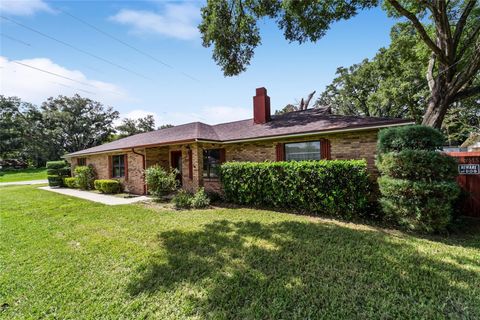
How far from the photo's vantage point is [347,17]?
25.5 feet

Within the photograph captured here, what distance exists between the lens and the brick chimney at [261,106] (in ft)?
38.3

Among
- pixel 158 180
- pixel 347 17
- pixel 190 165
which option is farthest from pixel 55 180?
pixel 347 17

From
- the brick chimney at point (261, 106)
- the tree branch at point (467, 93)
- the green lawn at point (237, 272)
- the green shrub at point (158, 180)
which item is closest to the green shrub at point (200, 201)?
the green shrub at point (158, 180)

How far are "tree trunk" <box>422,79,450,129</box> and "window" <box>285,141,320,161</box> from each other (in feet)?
11.4

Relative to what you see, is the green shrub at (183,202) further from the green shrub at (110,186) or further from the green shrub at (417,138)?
the green shrub at (417,138)

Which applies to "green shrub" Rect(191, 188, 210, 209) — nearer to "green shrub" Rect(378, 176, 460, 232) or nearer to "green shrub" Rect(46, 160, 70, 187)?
"green shrub" Rect(378, 176, 460, 232)

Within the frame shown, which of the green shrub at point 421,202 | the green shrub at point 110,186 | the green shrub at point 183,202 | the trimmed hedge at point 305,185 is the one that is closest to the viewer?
the green shrub at point 421,202

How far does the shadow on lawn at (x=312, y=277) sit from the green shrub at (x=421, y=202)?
800 mm

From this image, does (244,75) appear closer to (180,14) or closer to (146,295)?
(180,14)

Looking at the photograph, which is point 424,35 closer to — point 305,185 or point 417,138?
point 417,138

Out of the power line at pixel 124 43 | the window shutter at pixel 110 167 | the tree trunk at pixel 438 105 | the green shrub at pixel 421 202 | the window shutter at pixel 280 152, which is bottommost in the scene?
the green shrub at pixel 421 202

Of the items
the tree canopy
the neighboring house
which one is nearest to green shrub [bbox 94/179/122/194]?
the neighboring house

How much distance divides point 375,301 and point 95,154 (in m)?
17.4

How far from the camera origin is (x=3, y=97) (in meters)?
37.1
